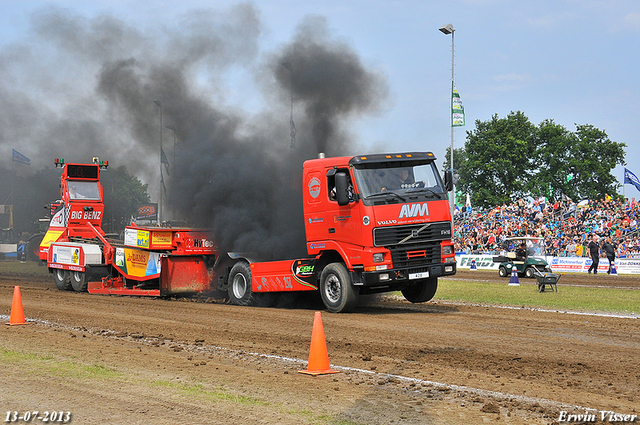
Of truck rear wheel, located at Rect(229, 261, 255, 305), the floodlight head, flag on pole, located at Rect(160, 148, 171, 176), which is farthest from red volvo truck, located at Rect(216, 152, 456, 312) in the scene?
the floodlight head

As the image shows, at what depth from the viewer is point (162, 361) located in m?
7.77

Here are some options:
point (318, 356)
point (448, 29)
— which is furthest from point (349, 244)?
point (448, 29)

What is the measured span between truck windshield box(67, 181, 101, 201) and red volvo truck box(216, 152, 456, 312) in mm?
9724

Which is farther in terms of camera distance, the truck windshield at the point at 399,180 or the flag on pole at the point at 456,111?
the flag on pole at the point at 456,111

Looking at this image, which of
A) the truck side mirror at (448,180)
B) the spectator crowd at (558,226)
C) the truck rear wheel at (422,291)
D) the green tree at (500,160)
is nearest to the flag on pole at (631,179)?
the spectator crowd at (558,226)

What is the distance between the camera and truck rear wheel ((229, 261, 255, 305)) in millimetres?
14268

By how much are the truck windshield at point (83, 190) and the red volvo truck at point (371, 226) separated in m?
9.72

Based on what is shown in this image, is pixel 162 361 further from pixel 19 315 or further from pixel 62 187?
pixel 62 187

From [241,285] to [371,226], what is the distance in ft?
13.9

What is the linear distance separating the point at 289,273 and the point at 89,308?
450 cm

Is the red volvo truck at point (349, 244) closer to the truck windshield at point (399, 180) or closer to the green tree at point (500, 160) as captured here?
the truck windshield at point (399, 180)

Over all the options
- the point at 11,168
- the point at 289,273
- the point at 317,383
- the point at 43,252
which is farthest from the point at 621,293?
the point at 11,168

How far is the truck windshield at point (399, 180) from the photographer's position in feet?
39.3

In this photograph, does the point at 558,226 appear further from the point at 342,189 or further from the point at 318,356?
the point at 318,356
